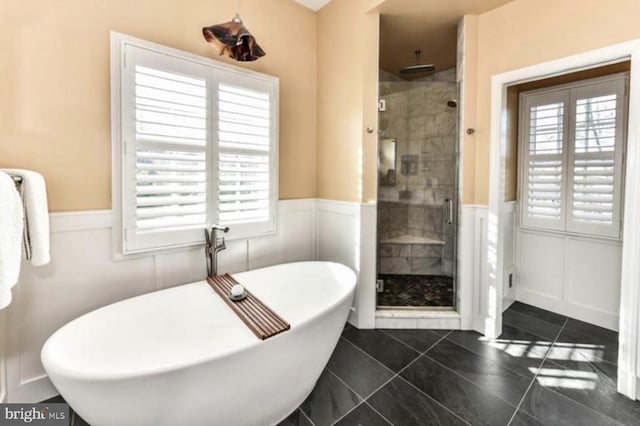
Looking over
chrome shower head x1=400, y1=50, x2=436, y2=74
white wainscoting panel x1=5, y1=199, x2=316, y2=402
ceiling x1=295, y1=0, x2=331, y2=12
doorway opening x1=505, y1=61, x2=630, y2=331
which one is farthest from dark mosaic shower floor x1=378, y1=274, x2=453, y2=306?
ceiling x1=295, y1=0, x2=331, y2=12

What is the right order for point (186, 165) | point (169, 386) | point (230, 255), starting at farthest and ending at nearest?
point (230, 255), point (186, 165), point (169, 386)

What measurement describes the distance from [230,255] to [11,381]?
134cm

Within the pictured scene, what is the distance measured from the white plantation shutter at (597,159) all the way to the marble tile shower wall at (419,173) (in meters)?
1.06

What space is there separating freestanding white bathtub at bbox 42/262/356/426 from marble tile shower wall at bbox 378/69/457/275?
1397 millimetres

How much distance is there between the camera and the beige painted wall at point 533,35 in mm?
1732

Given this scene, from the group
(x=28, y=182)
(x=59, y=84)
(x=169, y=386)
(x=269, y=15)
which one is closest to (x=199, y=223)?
(x=28, y=182)

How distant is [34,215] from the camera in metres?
1.36

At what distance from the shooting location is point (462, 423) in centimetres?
152

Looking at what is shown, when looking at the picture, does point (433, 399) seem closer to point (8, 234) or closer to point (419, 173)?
point (8, 234)

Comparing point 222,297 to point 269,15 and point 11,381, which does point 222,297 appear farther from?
point 269,15

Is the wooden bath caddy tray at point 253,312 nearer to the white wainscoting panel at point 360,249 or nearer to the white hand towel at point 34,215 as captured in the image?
the white hand towel at point 34,215

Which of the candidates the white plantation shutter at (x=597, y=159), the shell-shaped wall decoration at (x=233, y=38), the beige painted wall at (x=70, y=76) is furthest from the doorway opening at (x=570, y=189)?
the beige painted wall at (x=70, y=76)

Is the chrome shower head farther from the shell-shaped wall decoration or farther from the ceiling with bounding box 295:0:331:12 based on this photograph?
the shell-shaped wall decoration

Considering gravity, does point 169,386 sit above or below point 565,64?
below
